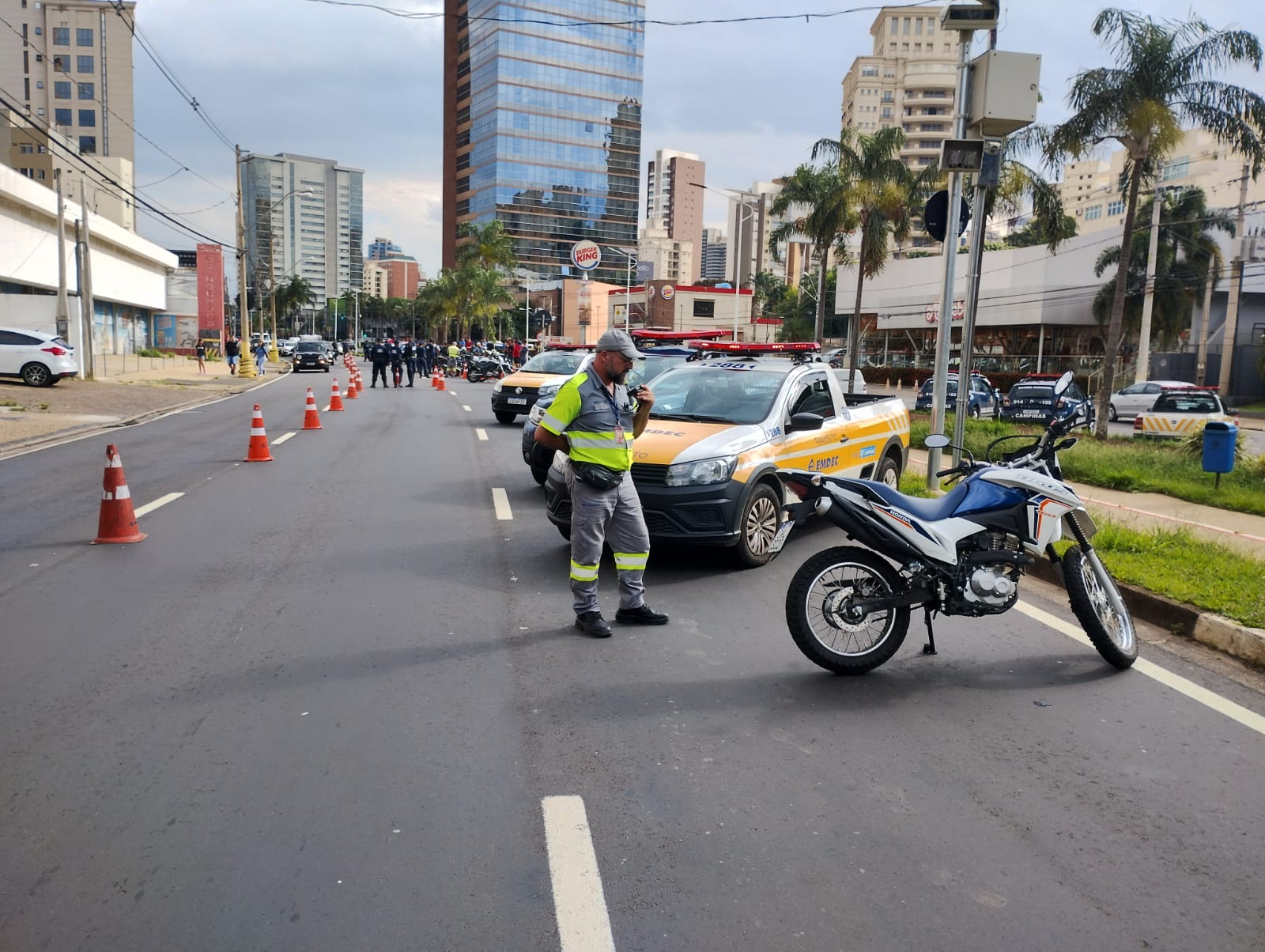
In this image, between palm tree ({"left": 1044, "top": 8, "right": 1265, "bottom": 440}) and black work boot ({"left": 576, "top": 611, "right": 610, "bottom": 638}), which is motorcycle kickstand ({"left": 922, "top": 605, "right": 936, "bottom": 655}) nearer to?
black work boot ({"left": 576, "top": 611, "right": 610, "bottom": 638})

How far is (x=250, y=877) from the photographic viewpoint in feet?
10.9

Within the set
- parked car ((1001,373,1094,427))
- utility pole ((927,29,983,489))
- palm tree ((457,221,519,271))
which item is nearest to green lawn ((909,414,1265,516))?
utility pole ((927,29,983,489))

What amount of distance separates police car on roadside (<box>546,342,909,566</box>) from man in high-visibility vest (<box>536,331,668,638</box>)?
4.75ft

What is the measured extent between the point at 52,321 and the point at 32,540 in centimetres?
3818

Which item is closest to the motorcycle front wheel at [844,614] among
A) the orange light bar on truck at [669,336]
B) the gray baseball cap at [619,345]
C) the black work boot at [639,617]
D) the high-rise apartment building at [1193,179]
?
the black work boot at [639,617]

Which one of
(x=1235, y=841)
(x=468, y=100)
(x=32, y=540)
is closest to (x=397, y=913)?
(x=1235, y=841)

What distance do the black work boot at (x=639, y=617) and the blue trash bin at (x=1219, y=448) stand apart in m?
8.59

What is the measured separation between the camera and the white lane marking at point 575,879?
3037 millimetres

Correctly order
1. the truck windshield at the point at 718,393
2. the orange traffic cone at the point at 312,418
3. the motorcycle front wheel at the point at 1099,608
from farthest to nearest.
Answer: the orange traffic cone at the point at 312,418 → the truck windshield at the point at 718,393 → the motorcycle front wheel at the point at 1099,608

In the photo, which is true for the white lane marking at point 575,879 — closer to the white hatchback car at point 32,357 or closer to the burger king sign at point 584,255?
the white hatchback car at point 32,357

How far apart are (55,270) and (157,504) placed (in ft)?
132

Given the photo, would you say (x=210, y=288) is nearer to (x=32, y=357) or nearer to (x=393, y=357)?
(x=393, y=357)

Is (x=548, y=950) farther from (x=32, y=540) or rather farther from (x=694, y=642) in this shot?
(x=32, y=540)

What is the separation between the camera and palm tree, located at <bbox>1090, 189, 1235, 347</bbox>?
152 ft
